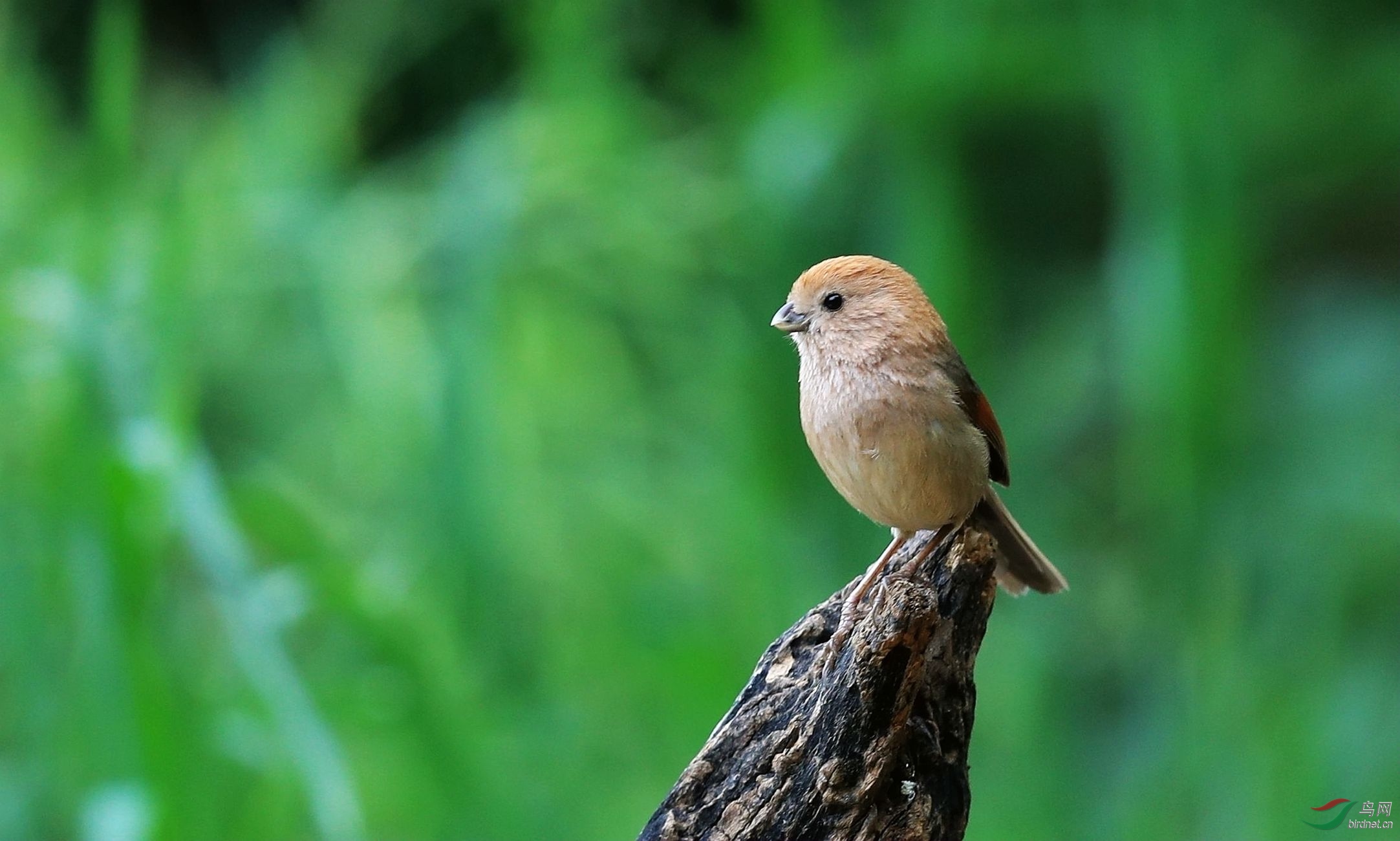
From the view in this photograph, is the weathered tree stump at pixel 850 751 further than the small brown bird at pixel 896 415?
No

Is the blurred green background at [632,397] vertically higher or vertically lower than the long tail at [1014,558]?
higher

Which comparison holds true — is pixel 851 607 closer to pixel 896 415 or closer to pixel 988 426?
pixel 896 415

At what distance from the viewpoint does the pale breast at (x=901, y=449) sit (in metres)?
2.12

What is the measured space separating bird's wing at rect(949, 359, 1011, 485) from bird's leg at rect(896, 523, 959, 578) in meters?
0.13

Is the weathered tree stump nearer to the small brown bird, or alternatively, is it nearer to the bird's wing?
the small brown bird

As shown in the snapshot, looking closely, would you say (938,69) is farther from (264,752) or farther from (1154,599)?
(264,752)

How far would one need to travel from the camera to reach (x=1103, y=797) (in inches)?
162

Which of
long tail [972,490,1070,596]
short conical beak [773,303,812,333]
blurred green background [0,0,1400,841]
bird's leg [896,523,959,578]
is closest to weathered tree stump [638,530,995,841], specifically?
bird's leg [896,523,959,578]

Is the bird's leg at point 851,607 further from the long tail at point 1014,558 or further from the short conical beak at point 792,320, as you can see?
the short conical beak at point 792,320

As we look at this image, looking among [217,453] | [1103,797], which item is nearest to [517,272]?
[217,453]

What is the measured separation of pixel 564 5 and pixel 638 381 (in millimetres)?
1340

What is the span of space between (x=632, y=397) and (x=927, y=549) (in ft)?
8.81

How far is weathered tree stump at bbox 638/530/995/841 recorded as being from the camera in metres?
1.76

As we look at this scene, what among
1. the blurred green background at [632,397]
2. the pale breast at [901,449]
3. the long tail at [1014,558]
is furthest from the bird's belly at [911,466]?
the blurred green background at [632,397]
